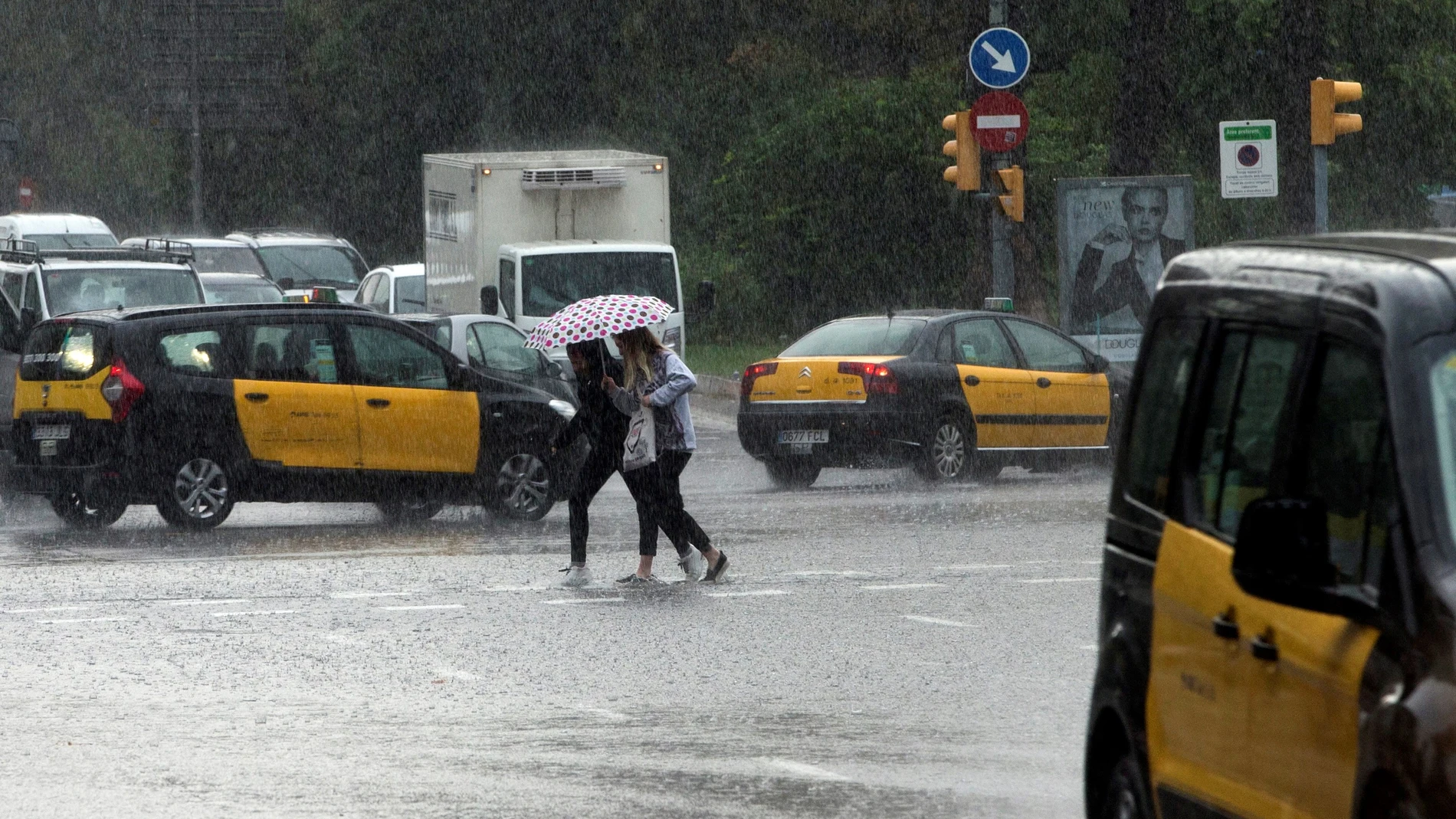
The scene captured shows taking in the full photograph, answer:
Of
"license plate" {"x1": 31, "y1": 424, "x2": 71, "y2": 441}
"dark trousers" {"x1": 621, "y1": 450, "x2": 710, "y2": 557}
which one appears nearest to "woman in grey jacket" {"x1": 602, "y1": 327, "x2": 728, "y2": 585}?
"dark trousers" {"x1": 621, "y1": 450, "x2": 710, "y2": 557}

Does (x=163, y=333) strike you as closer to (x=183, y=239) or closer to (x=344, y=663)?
(x=344, y=663)

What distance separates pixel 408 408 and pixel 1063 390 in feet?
20.1

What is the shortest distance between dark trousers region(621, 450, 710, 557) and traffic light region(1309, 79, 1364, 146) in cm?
1013

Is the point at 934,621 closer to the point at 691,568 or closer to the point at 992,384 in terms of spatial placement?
the point at 691,568

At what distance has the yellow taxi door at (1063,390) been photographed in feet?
67.3

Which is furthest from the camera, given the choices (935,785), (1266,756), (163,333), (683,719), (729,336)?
(729,336)

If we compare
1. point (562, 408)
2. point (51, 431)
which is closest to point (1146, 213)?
point (562, 408)

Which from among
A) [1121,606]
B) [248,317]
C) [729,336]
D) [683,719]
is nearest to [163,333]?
[248,317]

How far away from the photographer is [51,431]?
16844 mm

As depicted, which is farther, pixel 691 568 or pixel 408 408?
pixel 408 408

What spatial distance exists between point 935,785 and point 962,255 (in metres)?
31.6

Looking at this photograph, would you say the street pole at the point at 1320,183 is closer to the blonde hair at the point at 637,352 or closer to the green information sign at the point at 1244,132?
the green information sign at the point at 1244,132

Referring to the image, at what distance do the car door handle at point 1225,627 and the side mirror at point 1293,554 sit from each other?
0.61 meters

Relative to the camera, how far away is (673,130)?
47031mm
